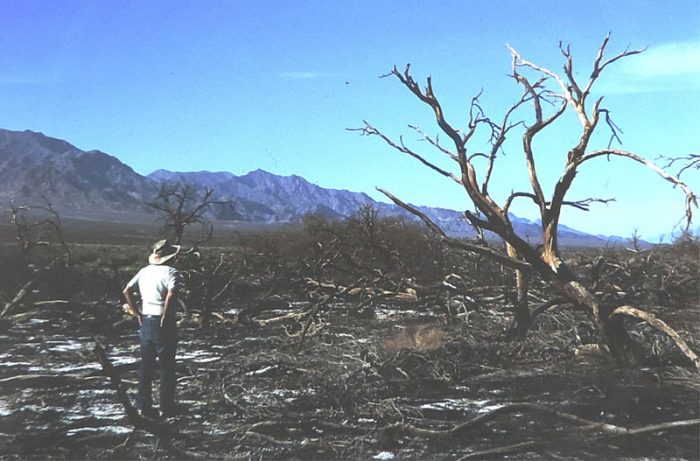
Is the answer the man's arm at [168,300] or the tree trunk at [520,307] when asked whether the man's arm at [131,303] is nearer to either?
the man's arm at [168,300]

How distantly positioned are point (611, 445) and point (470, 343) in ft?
11.7

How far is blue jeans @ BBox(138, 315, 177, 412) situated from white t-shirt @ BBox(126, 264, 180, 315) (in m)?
0.07

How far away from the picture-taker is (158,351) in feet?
13.1

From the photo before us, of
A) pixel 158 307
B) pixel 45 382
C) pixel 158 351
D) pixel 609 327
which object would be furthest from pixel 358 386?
pixel 45 382

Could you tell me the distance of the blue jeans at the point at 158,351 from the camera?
3.91m

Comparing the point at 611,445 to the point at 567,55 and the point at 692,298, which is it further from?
the point at 692,298

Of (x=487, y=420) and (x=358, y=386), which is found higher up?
(x=487, y=420)

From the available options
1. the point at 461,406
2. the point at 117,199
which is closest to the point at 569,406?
the point at 461,406

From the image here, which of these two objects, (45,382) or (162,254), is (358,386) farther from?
(45,382)

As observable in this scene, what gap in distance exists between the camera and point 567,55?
269 inches

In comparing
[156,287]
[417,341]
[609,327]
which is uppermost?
[156,287]

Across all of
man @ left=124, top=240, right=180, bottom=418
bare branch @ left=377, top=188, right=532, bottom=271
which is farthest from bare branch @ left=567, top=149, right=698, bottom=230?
man @ left=124, top=240, right=180, bottom=418

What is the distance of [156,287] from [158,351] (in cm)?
49

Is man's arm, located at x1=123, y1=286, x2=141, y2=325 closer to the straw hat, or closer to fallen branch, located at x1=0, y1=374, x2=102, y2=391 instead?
the straw hat
